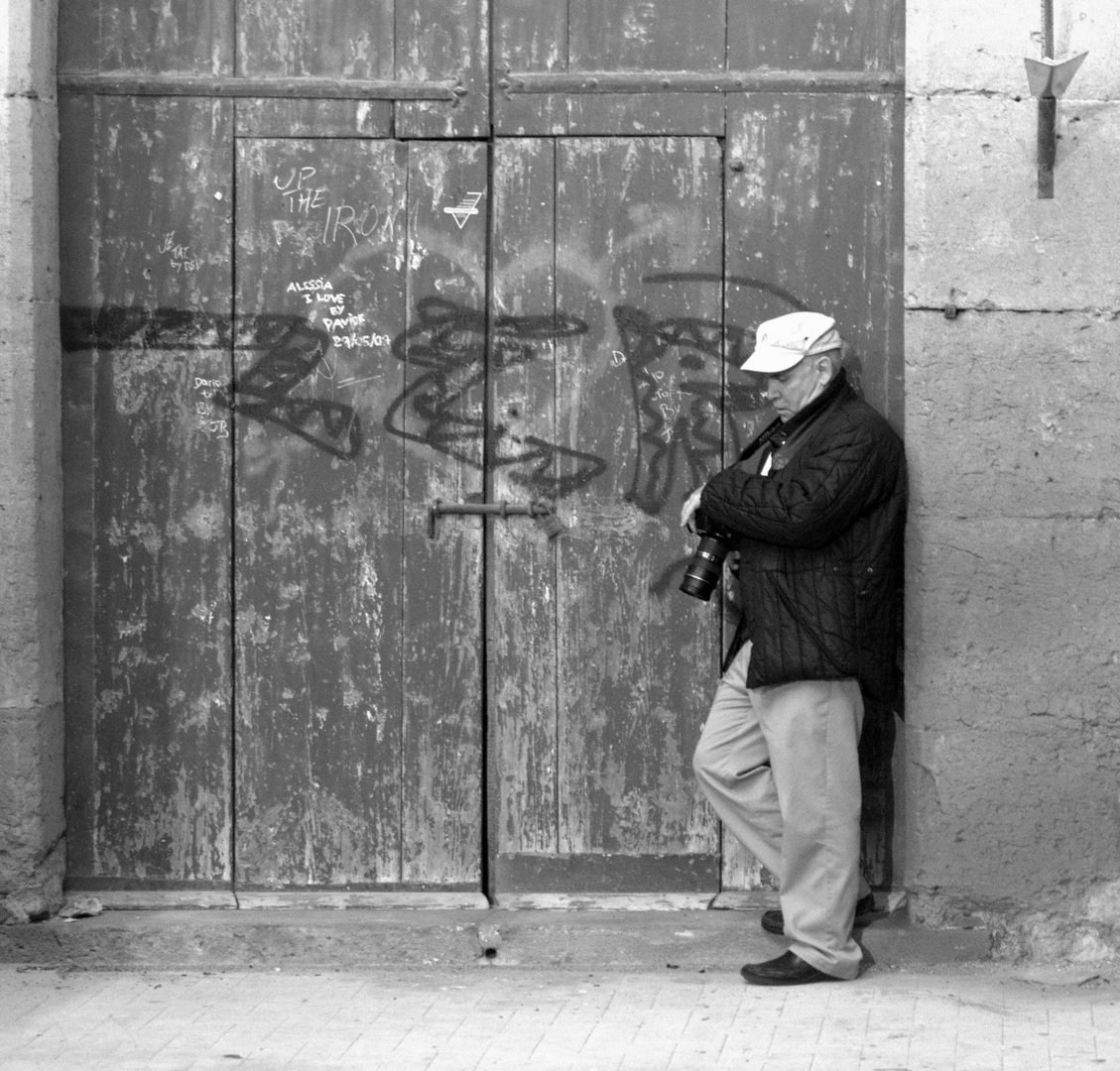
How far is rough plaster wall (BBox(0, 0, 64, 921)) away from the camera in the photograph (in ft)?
17.1

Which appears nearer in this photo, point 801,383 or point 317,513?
point 801,383

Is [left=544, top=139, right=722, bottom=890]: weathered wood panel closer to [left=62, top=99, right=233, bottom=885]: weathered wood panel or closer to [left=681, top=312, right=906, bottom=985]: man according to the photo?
[left=681, top=312, right=906, bottom=985]: man

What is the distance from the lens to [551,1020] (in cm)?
482

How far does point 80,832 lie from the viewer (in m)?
5.54

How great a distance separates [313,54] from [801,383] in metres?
1.70

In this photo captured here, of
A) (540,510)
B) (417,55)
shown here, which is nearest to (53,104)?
(417,55)

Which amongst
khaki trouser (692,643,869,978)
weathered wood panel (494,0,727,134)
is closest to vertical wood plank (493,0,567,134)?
weathered wood panel (494,0,727,134)

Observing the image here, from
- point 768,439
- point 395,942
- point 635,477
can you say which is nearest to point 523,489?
point 635,477

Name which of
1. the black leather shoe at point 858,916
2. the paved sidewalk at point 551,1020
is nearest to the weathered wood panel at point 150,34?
the paved sidewalk at point 551,1020

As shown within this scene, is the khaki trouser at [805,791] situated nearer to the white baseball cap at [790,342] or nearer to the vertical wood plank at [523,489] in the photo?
the vertical wood plank at [523,489]

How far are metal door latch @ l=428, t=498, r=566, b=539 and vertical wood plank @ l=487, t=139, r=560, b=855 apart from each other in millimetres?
25

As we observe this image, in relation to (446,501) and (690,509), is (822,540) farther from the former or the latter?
(446,501)

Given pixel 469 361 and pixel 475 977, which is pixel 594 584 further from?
pixel 475 977

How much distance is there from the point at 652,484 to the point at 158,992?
6.43 ft
